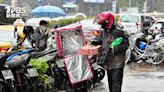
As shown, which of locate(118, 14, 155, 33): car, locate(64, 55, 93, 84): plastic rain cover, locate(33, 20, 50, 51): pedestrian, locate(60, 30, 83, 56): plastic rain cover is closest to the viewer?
locate(64, 55, 93, 84): plastic rain cover

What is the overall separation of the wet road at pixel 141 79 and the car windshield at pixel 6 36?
3.03 m

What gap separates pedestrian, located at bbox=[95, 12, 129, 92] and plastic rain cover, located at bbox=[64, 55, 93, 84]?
101 cm

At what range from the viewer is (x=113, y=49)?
252 inches

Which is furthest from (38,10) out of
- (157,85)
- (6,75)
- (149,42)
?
(6,75)

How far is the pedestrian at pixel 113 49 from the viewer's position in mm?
6434

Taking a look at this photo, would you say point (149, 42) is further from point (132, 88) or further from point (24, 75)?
point (24, 75)

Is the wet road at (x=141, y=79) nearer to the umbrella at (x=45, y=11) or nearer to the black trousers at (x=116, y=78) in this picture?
the black trousers at (x=116, y=78)

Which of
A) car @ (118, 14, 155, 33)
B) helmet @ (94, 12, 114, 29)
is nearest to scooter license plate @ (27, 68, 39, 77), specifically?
helmet @ (94, 12, 114, 29)

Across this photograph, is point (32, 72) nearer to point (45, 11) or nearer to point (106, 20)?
point (106, 20)

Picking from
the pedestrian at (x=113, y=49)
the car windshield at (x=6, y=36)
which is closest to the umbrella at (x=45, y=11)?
the car windshield at (x=6, y=36)

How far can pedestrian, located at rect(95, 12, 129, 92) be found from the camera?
643cm

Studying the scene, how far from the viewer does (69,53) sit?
307 inches

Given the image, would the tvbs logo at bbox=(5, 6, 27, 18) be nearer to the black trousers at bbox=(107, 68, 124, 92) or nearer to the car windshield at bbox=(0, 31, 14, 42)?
the car windshield at bbox=(0, 31, 14, 42)

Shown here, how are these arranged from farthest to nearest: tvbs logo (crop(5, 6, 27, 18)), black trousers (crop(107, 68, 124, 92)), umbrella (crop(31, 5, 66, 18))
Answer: umbrella (crop(31, 5, 66, 18)), tvbs logo (crop(5, 6, 27, 18)), black trousers (crop(107, 68, 124, 92))
